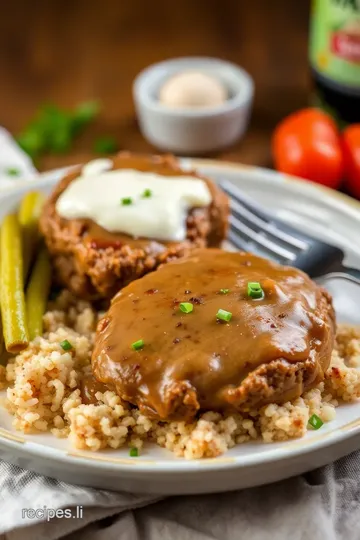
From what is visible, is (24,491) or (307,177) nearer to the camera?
(24,491)

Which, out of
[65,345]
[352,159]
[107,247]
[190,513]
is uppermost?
[107,247]

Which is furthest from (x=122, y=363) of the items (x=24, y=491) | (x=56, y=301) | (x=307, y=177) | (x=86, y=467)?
(x=307, y=177)

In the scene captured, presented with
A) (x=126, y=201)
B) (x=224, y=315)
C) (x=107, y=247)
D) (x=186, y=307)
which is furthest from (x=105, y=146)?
(x=224, y=315)

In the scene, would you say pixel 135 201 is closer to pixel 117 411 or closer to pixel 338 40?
pixel 117 411

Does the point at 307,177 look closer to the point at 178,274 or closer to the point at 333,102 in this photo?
the point at 333,102

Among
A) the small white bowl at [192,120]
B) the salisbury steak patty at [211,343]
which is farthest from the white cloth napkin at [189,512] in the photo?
the small white bowl at [192,120]
